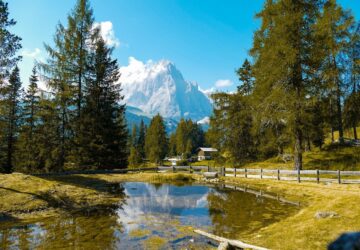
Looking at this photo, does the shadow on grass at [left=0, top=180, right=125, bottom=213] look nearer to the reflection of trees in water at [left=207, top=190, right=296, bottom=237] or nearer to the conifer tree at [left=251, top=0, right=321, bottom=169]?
the reflection of trees in water at [left=207, top=190, right=296, bottom=237]

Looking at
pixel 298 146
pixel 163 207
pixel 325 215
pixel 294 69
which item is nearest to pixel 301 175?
pixel 298 146

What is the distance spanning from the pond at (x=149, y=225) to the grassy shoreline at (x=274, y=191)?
1.28 meters

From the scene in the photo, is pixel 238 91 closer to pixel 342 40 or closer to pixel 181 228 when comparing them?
pixel 342 40

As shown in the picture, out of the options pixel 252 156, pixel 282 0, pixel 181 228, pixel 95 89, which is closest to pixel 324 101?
pixel 282 0

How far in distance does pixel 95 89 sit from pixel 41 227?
27.7 metres

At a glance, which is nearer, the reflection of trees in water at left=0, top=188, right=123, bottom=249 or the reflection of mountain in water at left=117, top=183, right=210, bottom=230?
the reflection of trees in water at left=0, top=188, right=123, bottom=249

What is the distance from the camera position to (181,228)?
12922 millimetres

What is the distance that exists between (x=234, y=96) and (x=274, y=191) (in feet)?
69.4

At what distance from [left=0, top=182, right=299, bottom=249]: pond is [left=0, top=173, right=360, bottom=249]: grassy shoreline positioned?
1279 mm

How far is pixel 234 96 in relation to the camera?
4209 centimetres

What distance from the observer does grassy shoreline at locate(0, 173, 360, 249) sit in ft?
33.2

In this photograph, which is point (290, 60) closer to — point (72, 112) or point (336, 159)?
point (336, 159)

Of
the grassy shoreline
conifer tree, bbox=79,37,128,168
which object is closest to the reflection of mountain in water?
the grassy shoreline

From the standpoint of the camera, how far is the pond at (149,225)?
424 inches
